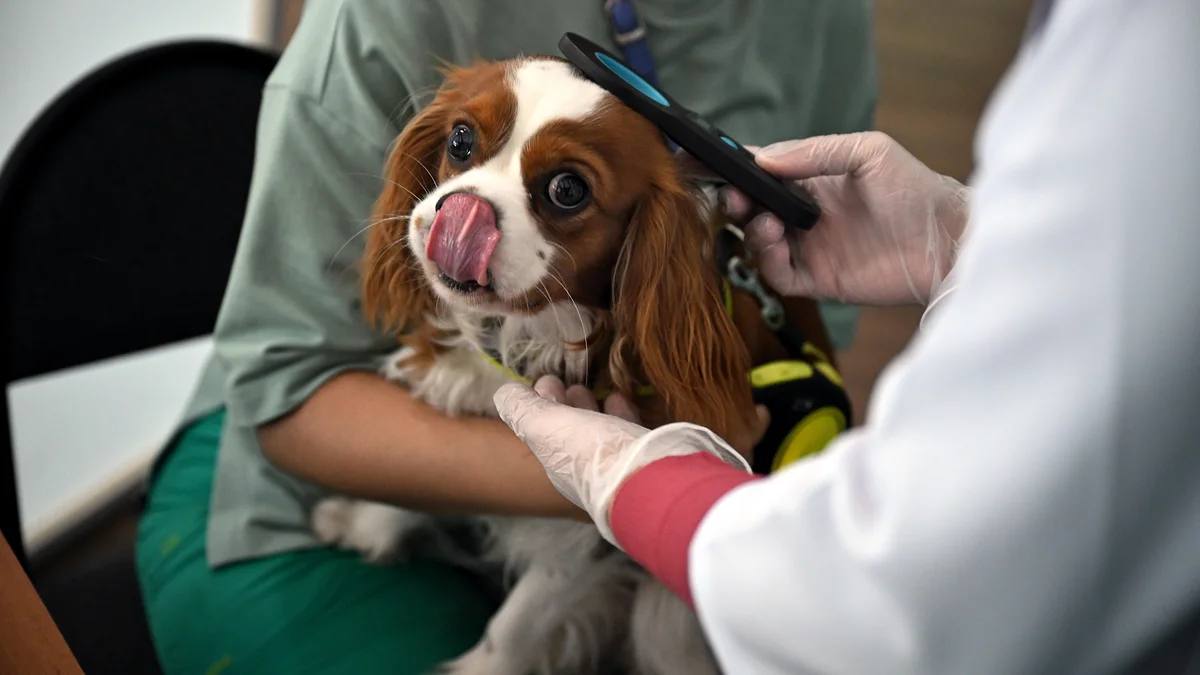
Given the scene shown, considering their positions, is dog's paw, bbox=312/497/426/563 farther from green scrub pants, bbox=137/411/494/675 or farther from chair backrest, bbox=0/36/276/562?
chair backrest, bbox=0/36/276/562

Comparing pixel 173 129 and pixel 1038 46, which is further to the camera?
pixel 173 129

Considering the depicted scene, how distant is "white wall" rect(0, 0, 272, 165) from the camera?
3.69ft

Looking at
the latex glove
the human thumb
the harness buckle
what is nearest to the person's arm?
the latex glove

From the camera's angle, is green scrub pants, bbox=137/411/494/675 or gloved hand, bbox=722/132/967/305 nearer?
gloved hand, bbox=722/132/967/305

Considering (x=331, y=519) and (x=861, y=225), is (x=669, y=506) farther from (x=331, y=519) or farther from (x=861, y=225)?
(x=331, y=519)

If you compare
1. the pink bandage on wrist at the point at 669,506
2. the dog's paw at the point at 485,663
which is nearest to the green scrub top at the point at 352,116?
the dog's paw at the point at 485,663

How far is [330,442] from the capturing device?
0.84 meters

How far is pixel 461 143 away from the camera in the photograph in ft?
2.15

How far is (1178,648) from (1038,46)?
0.34 metres

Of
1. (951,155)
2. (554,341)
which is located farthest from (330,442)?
(951,155)

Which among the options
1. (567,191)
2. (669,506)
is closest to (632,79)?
(567,191)

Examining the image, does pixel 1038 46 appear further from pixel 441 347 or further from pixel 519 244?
pixel 441 347

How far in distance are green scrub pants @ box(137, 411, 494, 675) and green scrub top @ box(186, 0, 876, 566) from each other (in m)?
0.04

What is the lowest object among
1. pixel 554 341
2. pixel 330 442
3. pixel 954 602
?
pixel 330 442
